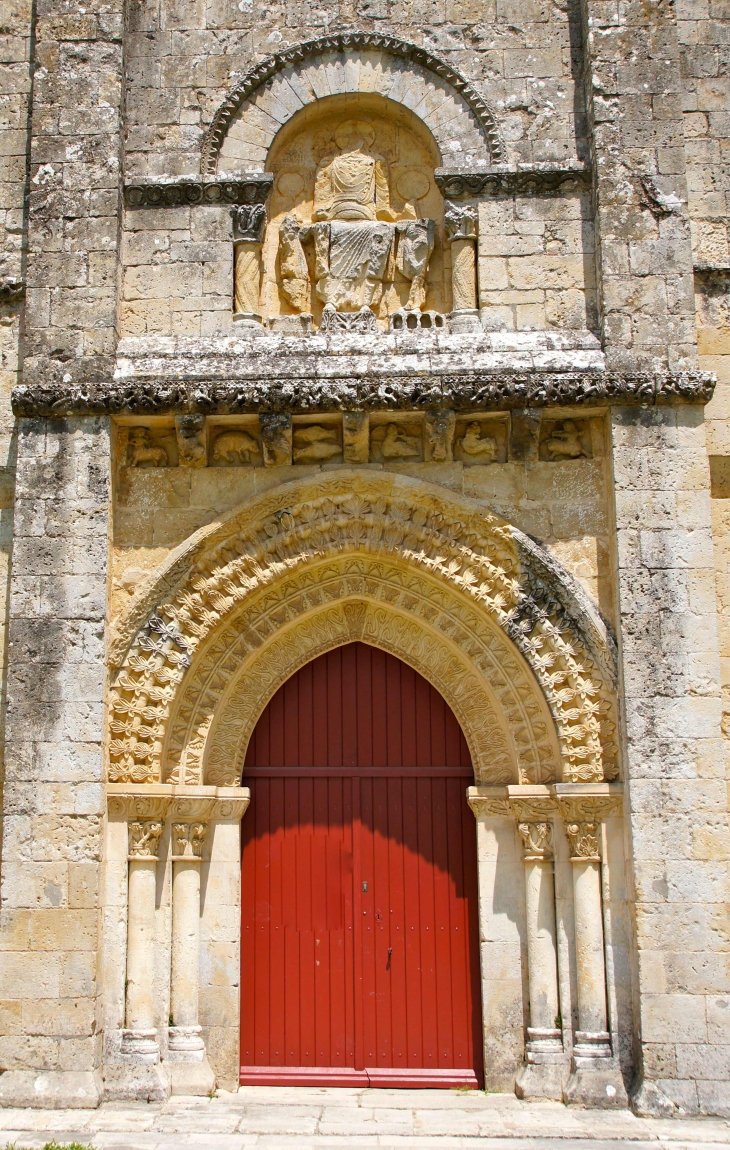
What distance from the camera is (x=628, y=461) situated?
7.04 metres

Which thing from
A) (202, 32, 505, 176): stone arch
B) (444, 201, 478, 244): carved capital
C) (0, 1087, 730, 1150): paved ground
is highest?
(202, 32, 505, 176): stone arch

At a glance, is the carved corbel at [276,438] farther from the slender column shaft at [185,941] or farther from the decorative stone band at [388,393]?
the slender column shaft at [185,941]

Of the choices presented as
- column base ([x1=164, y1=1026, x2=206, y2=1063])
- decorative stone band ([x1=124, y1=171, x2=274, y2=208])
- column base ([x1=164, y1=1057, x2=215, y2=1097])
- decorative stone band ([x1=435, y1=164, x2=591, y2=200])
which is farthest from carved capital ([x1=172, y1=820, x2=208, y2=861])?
decorative stone band ([x1=435, y1=164, x2=591, y2=200])

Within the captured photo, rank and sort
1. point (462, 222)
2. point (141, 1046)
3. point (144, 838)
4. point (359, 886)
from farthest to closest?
1. point (462, 222)
2. point (359, 886)
3. point (144, 838)
4. point (141, 1046)

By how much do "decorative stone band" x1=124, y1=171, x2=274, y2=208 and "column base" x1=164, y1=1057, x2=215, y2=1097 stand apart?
5657 millimetres

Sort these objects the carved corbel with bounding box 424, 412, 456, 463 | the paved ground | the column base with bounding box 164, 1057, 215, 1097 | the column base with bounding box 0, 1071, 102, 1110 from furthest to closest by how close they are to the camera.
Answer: the carved corbel with bounding box 424, 412, 456, 463, the column base with bounding box 164, 1057, 215, 1097, the column base with bounding box 0, 1071, 102, 1110, the paved ground

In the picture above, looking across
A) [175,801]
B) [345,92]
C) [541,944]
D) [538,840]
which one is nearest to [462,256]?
[345,92]

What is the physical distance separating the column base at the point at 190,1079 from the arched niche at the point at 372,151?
496cm

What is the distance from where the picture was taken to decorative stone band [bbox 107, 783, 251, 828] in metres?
6.97

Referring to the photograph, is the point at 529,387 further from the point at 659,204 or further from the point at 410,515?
the point at 659,204

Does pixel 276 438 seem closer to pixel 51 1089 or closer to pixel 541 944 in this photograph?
pixel 541 944

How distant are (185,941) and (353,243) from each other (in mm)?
4807

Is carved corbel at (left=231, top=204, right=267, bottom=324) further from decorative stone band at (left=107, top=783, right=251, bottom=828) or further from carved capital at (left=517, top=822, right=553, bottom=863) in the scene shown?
carved capital at (left=517, top=822, right=553, bottom=863)

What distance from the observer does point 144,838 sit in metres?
6.98
